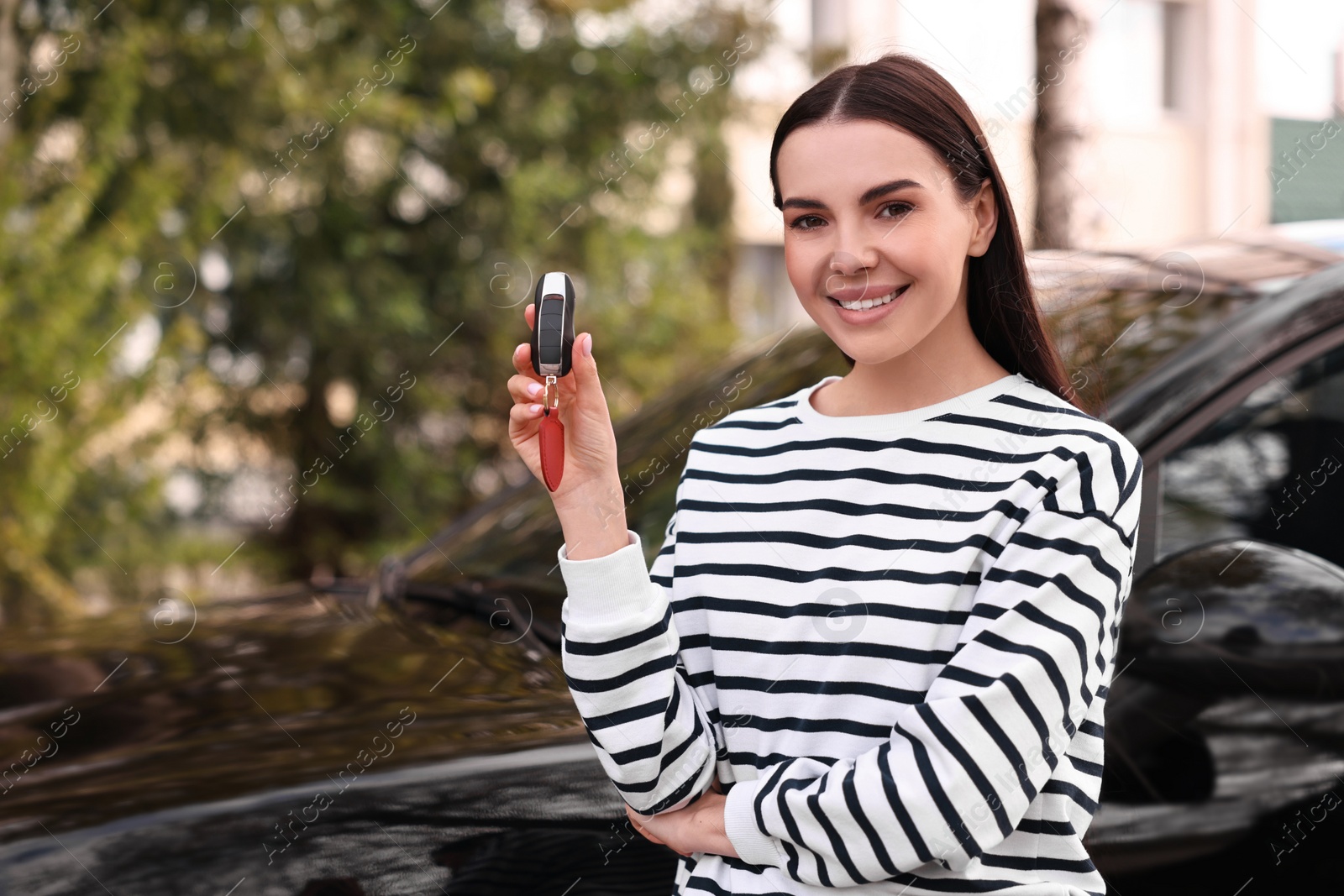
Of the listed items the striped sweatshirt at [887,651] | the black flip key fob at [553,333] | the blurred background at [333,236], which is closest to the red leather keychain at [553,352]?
the black flip key fob at [553,333]

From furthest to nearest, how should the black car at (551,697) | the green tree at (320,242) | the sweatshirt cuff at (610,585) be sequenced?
the green tree at (320,242), the black car at (551,697), the sweatshirt cuff at (610,585)

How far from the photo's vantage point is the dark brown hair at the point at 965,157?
1353 millimetres

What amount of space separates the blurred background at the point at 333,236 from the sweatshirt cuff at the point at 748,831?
12.7 feet

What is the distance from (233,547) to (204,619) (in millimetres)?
4848

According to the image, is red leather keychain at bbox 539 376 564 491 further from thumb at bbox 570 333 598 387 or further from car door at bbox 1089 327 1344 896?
car door at bbox 1089 327 1344 896

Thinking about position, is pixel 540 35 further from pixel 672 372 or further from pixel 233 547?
pixel 233 547

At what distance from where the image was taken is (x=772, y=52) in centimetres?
826

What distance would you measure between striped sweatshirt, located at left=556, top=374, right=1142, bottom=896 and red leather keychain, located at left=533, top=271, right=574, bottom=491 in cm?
11

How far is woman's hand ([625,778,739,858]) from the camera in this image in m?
1.36

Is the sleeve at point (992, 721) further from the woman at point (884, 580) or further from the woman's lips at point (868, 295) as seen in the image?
the woman's lips at point (868, 295)

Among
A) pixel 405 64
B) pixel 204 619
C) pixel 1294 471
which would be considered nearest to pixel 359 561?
pixel 405 64

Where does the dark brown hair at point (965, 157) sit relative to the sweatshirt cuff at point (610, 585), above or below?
above

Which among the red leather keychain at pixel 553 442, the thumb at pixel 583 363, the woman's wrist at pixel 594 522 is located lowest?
the woman's wrist at pixel 594 522

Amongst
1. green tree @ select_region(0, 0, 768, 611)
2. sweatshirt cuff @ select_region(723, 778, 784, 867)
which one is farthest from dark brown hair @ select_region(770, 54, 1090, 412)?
green tree @ select_region(0, 0, 768, 611)
